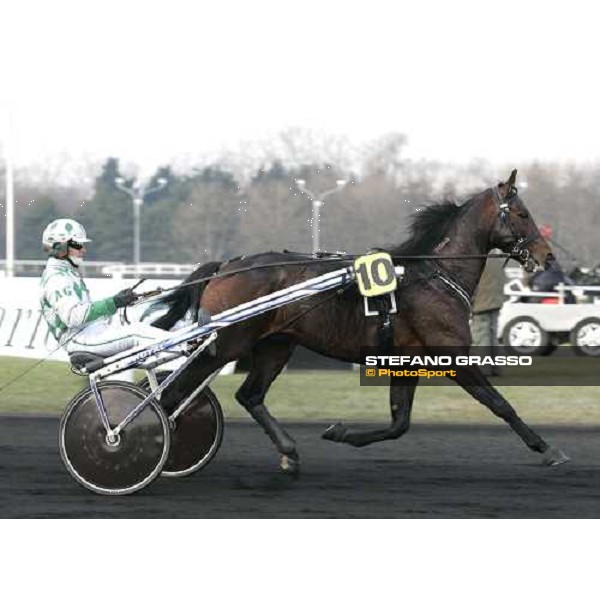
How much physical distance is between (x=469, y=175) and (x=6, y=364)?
112 feet

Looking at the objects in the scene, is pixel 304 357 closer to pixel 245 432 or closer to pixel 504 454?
pixel 245 432

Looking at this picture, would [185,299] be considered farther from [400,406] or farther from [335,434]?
[400,406]

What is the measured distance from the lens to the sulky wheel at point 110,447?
6828 mm

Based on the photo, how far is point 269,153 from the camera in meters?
63.8

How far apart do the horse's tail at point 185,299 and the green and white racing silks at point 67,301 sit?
1162 mm

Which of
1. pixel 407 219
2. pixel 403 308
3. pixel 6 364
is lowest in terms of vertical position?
pixel 6 364

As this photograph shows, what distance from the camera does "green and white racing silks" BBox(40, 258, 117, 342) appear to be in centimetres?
671

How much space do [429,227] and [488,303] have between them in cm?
630

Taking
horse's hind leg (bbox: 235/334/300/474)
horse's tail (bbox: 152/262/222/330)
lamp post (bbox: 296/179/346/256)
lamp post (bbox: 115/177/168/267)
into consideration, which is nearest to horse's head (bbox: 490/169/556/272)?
horse's hind leg (bbox: 235/334/300/474)

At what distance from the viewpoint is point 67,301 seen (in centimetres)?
671

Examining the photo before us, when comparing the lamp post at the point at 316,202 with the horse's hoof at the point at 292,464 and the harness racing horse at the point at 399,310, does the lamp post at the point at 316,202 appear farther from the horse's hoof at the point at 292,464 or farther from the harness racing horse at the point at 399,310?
the horse's hoof at the point at 292,464

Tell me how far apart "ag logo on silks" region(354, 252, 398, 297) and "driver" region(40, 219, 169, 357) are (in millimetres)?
1153

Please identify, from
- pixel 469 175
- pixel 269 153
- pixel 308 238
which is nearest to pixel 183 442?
pixel 469 175

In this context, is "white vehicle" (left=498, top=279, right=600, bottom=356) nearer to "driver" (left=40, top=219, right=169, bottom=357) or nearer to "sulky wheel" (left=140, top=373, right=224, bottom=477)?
"sulky wheel" (left=140, top=373, right=224, bottom=477)
